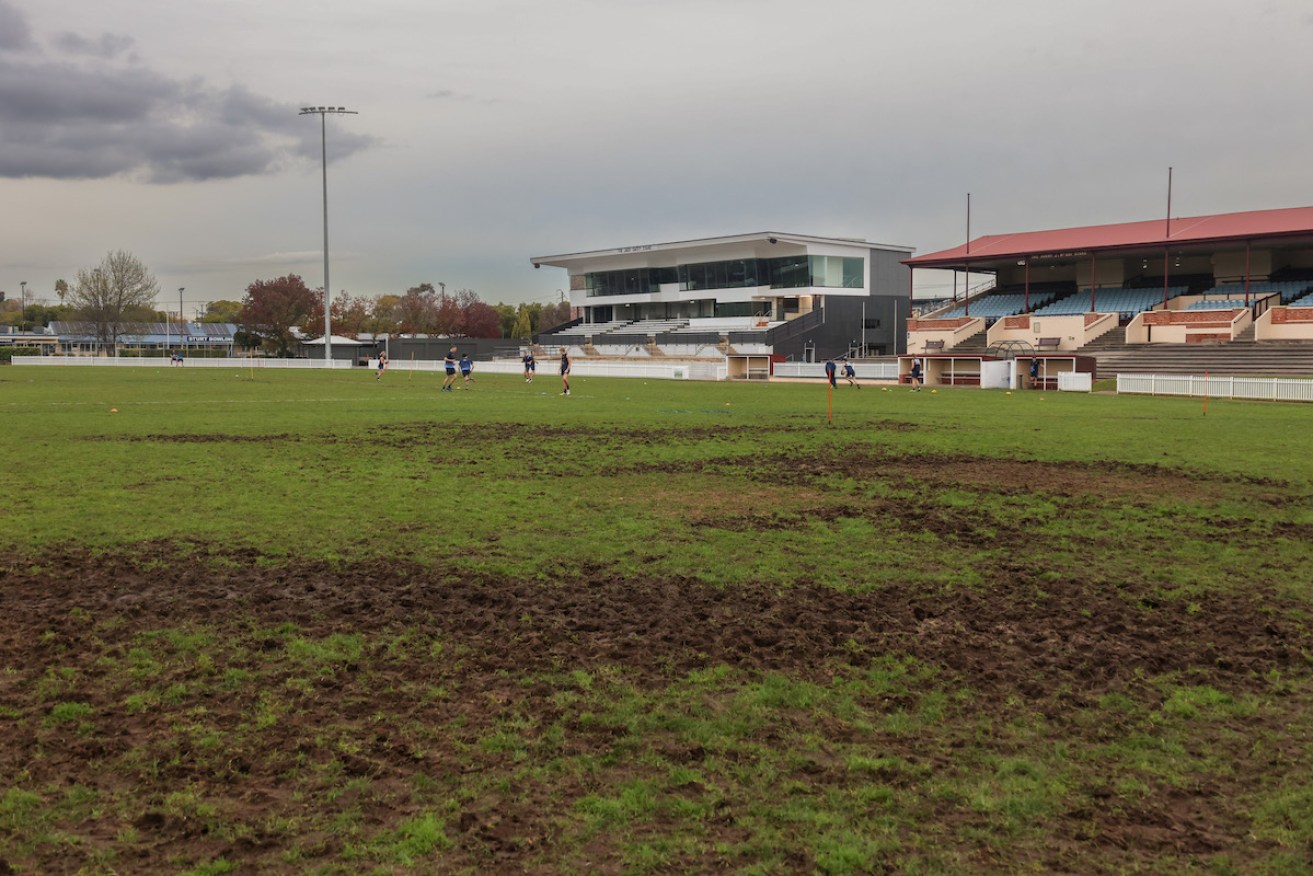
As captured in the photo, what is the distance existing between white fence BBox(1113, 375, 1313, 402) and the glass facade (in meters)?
52.5

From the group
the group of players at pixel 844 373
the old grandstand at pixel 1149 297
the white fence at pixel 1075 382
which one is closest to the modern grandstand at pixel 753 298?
the old grandstand at pixel 1149 297

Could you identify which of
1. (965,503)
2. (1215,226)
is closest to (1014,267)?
(1215,226)

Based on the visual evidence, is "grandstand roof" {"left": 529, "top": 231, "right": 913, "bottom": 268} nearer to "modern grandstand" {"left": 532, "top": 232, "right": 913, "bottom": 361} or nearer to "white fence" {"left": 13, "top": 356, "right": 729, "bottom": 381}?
"modern grandstand" {"left": 532, "top": 232, "right": 913, "bottom": 361}

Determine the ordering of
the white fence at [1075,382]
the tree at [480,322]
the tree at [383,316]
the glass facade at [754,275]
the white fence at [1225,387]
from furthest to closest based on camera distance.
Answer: the tree at [383,316] → the tree at [480,322] → the glass facade at [754,275] → the white fence at [1075,382] → the white fence at [1225,387]

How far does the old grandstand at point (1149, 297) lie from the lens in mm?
55594

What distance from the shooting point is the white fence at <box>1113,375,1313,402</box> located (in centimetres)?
3900

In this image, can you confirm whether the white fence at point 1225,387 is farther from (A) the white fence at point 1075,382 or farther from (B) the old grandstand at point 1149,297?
(B) the old grandstand at point 1149,297

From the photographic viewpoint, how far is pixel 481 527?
11.9 m

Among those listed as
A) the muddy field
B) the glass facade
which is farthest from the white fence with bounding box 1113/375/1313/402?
the glass facade

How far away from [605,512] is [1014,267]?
7315 centimetres

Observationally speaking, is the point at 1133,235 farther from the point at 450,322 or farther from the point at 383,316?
the point at 383,316

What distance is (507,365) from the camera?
7962cm

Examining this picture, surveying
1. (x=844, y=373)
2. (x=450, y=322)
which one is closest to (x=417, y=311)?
(x=450, y=322)

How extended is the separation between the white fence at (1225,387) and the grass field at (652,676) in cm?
2772
